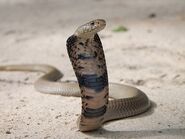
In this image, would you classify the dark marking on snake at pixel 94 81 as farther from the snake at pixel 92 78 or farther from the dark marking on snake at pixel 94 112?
the dark marking on snake at pixel 94 112

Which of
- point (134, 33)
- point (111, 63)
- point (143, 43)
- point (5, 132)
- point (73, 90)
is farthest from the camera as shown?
point (134, 33)

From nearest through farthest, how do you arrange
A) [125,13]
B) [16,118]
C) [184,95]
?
[16,118] < [184,95] < [125,13]

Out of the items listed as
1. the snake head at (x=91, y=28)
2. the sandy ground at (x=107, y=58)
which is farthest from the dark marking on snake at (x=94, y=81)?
the sandy ground at (x=107, y=58)

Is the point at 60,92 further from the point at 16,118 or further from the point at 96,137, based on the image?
the point at 96,137

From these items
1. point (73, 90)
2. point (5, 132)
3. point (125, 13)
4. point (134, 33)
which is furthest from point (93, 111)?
point (125, 13)

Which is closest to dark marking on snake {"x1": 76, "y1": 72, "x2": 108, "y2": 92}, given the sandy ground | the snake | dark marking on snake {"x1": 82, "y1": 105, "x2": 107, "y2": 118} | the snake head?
the snake

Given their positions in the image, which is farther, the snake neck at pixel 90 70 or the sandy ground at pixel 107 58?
the sandy ground at pixel 107 58
